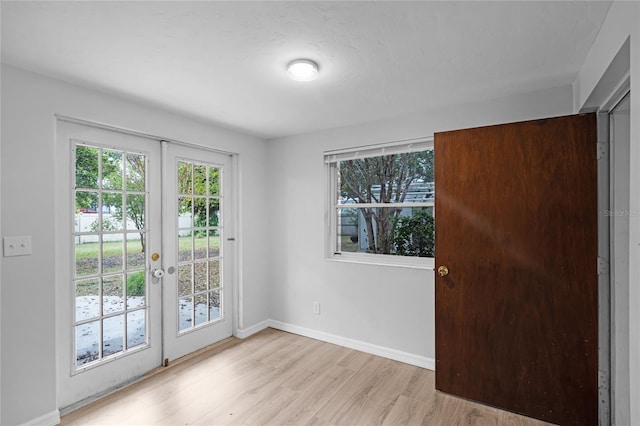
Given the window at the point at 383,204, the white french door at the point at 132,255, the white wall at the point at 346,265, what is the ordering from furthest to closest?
the window at the point at 383,204
the white wall at the point at 346,265
the white french door at the point at 132,255

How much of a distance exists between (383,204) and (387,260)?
560 mm

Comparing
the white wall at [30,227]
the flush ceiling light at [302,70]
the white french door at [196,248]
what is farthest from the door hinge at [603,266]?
the white wall at [30,227]

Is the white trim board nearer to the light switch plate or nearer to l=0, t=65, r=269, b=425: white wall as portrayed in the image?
l=0, t=65, r=269, b=425: white wall

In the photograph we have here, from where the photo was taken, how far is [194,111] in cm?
277

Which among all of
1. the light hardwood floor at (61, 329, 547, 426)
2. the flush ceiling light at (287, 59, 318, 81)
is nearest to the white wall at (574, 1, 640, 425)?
the light hardwood floor at (61, 329, 547, 426)

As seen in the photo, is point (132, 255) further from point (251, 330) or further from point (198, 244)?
point (251, 330)

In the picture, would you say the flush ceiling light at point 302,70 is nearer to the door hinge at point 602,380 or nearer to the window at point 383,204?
the window at point 383,204

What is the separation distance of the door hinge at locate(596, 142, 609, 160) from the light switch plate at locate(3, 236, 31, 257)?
11.8 feet

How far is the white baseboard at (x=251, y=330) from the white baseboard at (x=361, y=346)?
0.08 meters

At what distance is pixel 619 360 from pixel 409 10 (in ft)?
7.48

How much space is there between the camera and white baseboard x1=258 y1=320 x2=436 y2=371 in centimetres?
284

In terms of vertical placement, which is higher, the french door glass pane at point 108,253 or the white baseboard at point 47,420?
the french door glass pane at point 108,253

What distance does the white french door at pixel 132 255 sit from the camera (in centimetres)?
225

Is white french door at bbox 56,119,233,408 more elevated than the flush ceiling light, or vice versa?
the flush ceiling light
